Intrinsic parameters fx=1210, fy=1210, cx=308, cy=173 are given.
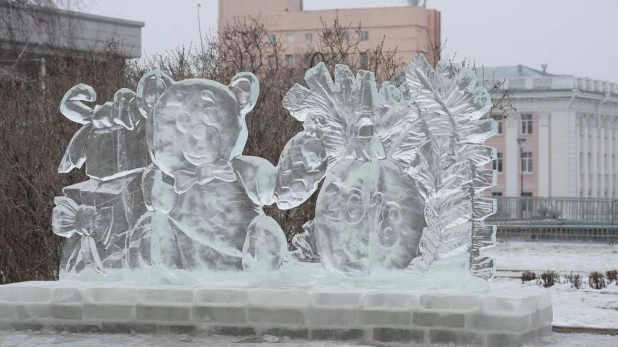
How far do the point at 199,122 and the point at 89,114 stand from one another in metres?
1.17

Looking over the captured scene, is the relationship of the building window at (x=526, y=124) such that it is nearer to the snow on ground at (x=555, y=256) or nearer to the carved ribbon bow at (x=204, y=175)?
the snow on ground at (x=555, y=256)

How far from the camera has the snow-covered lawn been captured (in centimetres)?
1277

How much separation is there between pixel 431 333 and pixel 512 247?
19.2 metres

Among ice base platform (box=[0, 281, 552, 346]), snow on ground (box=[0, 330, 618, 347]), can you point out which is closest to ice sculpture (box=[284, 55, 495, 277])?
ice base platform (box=[0, 281, 552, 346])

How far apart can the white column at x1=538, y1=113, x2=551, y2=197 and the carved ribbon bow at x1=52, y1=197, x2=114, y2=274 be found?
6249 centimetres

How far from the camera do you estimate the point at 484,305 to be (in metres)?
9.74

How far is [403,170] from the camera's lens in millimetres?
10484

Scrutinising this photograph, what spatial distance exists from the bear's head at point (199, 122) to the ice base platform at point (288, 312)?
1.19 m

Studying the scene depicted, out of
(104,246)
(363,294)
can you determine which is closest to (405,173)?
(363,294)

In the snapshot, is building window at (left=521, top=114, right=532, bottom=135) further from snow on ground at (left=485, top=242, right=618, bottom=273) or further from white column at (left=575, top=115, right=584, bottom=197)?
snow on ground at (left=485, top=242, right=618, bottom=273)

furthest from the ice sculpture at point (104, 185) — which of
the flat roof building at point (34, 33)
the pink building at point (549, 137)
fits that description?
the pink building at point (549, 137)

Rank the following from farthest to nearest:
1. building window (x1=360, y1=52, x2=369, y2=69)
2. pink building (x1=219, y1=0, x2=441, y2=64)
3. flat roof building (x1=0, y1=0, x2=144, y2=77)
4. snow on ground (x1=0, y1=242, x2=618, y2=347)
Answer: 1. pink building (x1=219, y1=0, x2=441, y2=64)
2. building window (x1=360, y1=52, x2=369, y2=69)
3. flat roof building (x1=0, y1=0, x2=144, y2=77)
4. snow on ground (x1=0, y1=242, x2=618, y2=347)

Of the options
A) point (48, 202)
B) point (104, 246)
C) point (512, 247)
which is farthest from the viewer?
point (512, 247)

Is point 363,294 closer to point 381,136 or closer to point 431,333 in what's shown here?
point 431,333
